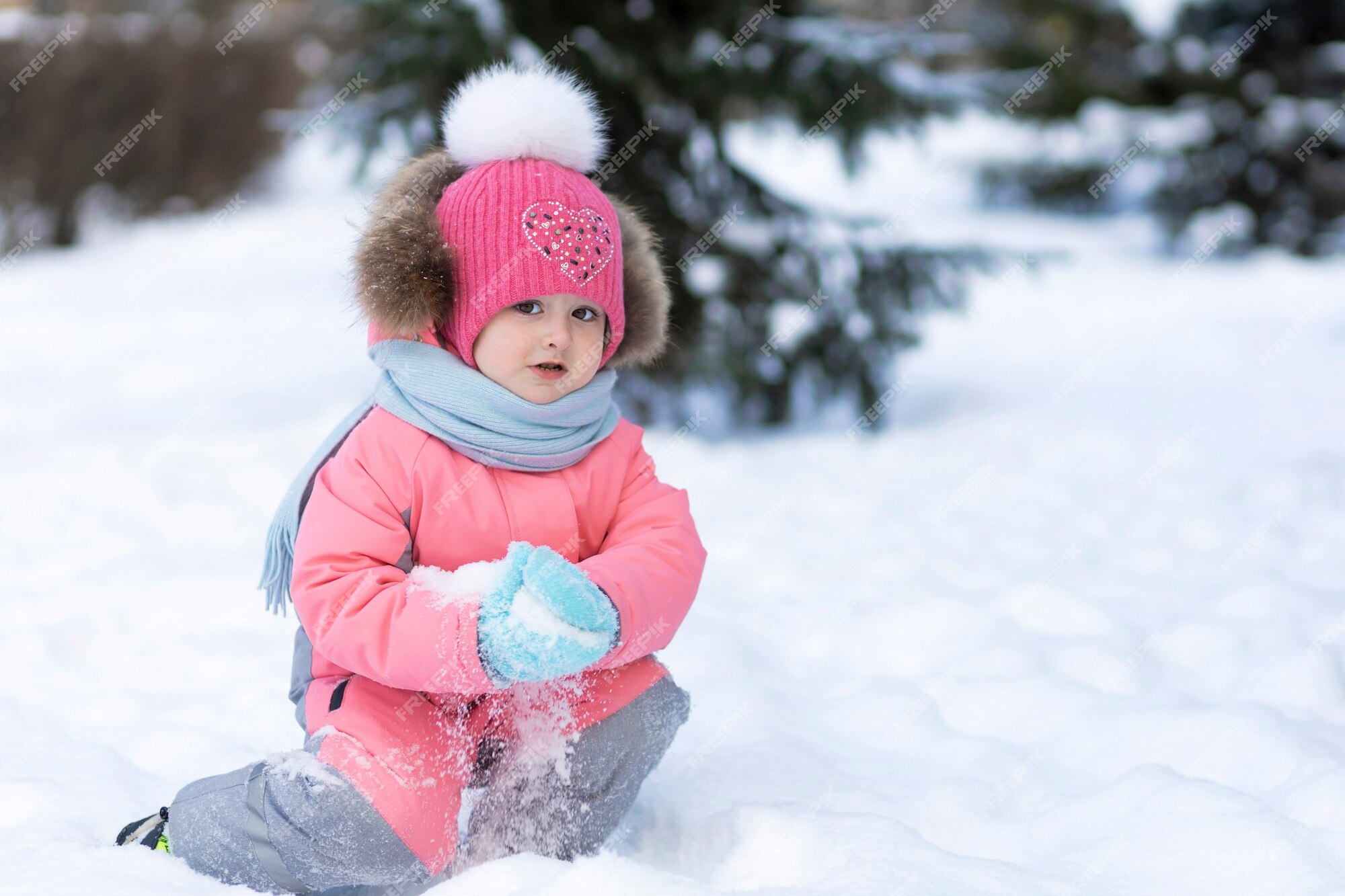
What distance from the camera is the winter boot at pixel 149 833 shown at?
5.26 ft

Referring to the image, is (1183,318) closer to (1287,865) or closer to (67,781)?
(1287,865)

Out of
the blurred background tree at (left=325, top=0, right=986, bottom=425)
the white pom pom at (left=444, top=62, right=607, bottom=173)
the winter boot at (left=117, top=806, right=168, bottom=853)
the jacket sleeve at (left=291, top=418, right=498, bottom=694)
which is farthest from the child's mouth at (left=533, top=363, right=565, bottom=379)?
the blurred background tree at (left=325, top=0, right=986, bottom=425)

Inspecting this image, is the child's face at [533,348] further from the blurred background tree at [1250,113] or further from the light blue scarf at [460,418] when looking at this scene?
the blurred background tree at [1250,113]

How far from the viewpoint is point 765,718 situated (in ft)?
7.31

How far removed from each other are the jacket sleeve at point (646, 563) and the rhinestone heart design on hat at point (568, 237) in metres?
0.32

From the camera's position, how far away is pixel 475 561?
165 centimetres

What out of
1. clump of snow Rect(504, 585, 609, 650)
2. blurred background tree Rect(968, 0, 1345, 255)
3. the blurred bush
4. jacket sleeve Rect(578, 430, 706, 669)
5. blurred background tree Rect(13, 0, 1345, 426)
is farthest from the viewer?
the blurred bush

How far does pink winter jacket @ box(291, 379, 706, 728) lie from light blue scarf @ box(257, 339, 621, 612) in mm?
27

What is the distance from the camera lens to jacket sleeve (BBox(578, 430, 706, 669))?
1532 millimetres

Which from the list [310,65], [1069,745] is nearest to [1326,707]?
[1069,745]

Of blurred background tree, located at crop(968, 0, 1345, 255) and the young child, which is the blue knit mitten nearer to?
the young child

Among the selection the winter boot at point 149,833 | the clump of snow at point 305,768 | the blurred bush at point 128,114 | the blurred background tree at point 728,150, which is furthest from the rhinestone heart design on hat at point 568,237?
the blurred bush at point 128,114

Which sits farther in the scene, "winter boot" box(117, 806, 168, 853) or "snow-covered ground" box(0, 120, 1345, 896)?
"snow-covered ground" box(0, 120, 1345, 896)

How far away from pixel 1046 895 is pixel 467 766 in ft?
2.78
